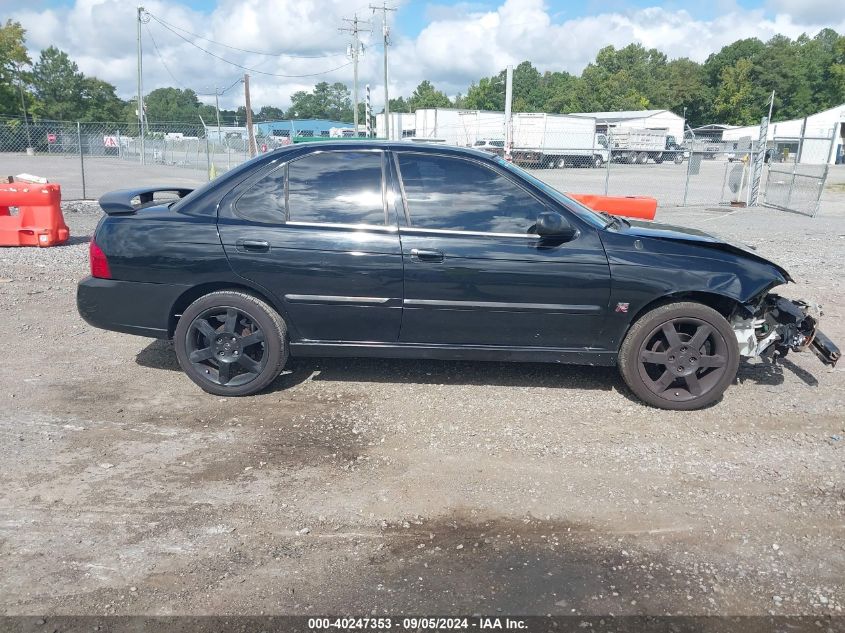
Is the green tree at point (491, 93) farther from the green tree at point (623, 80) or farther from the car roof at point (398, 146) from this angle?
the car roof at point (398, 146)

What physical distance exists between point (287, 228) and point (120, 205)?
4.16 ft

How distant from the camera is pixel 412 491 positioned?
A: 11.7 ft

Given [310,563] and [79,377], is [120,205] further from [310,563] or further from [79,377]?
[310,563]

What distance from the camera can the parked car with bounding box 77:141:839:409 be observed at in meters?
4.46

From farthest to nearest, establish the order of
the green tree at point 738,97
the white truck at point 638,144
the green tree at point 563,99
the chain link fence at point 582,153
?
1. the green tree at point 563,99
2. the green tree at point 738,97
3. the white truck at point 638,144
4. the chain link fence at point 582,153

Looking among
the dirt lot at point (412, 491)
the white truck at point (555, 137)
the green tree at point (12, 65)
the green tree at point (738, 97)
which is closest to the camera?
the dirt lot at point (412, 491)

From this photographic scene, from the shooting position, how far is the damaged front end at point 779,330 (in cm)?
468

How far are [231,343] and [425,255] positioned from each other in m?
1.49

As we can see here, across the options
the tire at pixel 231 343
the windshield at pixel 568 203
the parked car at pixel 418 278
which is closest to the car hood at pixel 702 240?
the parked car at pixel 418 278

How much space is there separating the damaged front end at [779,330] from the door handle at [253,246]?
326cm

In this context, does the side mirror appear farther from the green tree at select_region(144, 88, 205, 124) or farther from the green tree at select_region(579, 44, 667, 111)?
the green tree at select_region(144, 88, 205, 124)

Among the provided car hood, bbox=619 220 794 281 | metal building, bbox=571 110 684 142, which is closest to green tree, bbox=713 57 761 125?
metal building, bbox=571 110 684 142

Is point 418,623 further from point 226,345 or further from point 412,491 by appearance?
point 226,345

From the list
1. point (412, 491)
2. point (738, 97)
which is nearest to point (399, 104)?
point (738, 97)
